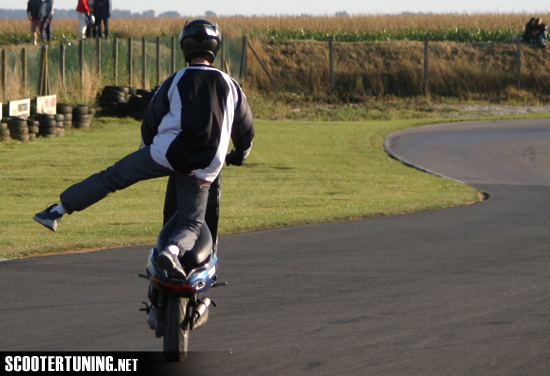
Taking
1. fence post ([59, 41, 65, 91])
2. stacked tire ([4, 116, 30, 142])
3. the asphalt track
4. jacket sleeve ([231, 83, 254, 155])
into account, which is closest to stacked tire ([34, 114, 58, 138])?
stacked tire ([4, 116, 30, 142])

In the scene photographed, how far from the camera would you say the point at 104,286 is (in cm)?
680

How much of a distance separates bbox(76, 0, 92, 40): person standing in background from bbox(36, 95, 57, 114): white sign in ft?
20.6

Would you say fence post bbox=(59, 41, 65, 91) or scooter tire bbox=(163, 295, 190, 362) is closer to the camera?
scooter tire bbox=(163, 295, 190, 362)

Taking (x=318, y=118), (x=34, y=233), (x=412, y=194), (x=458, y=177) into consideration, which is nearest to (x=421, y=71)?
(x=318, y=118)

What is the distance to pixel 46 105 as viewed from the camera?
22.6 m

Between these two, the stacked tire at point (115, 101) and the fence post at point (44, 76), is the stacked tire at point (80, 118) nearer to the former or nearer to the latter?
the fence post at point (44, 76)

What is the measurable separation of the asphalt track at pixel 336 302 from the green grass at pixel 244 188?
1.25 m

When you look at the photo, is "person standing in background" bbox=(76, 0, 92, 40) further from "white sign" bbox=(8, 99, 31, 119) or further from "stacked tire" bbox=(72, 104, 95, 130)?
"white sign" bbox=(8, 99, 31, 119)

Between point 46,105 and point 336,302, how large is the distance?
17.9 meters

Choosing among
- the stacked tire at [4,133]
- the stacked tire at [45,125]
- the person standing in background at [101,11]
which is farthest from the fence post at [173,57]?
the stacked tire at [4,133]

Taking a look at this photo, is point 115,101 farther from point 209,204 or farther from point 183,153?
point 183,153

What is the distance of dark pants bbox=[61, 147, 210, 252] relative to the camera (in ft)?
15.7

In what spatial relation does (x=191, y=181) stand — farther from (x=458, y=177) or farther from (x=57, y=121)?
(x=57, y=121)

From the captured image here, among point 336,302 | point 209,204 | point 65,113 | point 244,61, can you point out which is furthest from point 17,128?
point 244,61
